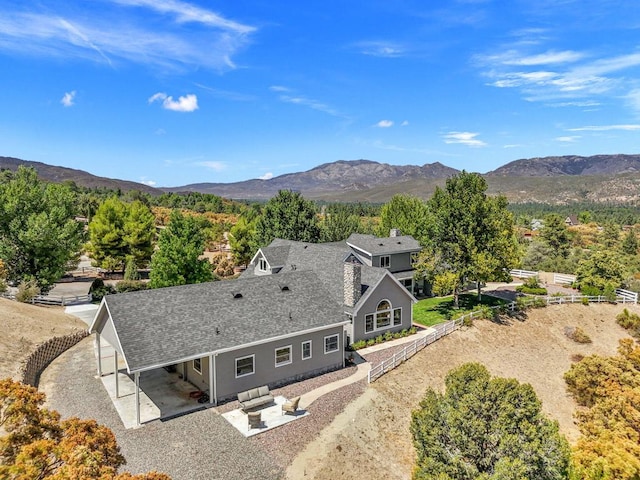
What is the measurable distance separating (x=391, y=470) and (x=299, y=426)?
14.3 ft

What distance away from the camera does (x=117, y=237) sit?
51.1m

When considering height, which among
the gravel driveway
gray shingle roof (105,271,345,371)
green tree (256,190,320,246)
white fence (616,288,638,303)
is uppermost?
green tree (256,190,320,246)

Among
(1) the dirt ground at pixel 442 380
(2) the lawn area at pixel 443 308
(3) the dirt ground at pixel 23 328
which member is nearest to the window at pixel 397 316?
(1) the dirt ground at pixel 442 380

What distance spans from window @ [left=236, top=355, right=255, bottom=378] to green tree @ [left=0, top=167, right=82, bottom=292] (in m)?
27.5

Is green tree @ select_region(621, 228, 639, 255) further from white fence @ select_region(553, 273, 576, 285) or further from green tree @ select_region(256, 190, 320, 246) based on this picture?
green tree @ select_region(256, 190, 320, 246)

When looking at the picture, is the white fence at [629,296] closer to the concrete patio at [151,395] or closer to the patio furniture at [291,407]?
the patio furniture at [291,407]

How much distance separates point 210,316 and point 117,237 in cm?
3550

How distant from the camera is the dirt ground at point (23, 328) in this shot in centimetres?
2227

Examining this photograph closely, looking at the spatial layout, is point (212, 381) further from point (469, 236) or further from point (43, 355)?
point (469, 236)

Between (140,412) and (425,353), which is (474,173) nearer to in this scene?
(425,353)

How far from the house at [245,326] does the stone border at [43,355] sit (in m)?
3.33

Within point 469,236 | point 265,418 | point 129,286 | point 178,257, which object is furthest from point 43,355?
point 469,236

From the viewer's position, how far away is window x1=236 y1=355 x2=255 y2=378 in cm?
2108

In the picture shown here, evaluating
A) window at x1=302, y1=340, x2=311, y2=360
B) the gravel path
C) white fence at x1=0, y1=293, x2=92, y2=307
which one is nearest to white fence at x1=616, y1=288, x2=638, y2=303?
the gravel path
